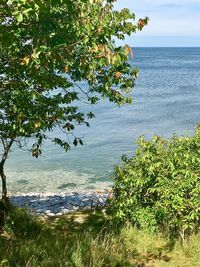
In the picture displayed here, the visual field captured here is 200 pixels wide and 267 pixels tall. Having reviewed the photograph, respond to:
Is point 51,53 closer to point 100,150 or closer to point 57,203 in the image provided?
point 57,203

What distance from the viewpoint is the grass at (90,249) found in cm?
1033

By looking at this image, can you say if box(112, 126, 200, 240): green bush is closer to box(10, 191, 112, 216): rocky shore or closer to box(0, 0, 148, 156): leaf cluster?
box(0, 0, 148, 156): leaf cluster

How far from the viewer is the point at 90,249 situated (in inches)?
429

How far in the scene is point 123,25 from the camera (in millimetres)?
14242

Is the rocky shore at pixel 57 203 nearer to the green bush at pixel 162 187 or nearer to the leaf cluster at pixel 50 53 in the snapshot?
the green bush at pixel 162 187

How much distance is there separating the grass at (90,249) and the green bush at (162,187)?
1.63 ft

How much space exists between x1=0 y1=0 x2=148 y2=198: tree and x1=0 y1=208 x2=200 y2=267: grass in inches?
117

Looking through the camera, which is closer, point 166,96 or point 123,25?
point 123,25

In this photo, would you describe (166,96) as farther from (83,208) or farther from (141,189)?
(141,189)

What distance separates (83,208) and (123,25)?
29.4 feet

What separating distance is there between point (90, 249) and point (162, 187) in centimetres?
278

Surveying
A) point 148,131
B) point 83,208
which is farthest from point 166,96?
point 83,208

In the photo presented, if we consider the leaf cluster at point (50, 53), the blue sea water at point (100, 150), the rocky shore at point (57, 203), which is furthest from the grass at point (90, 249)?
the rocky shore at point (57, 203)

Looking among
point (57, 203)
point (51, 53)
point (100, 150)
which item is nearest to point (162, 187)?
point (51, 53)
